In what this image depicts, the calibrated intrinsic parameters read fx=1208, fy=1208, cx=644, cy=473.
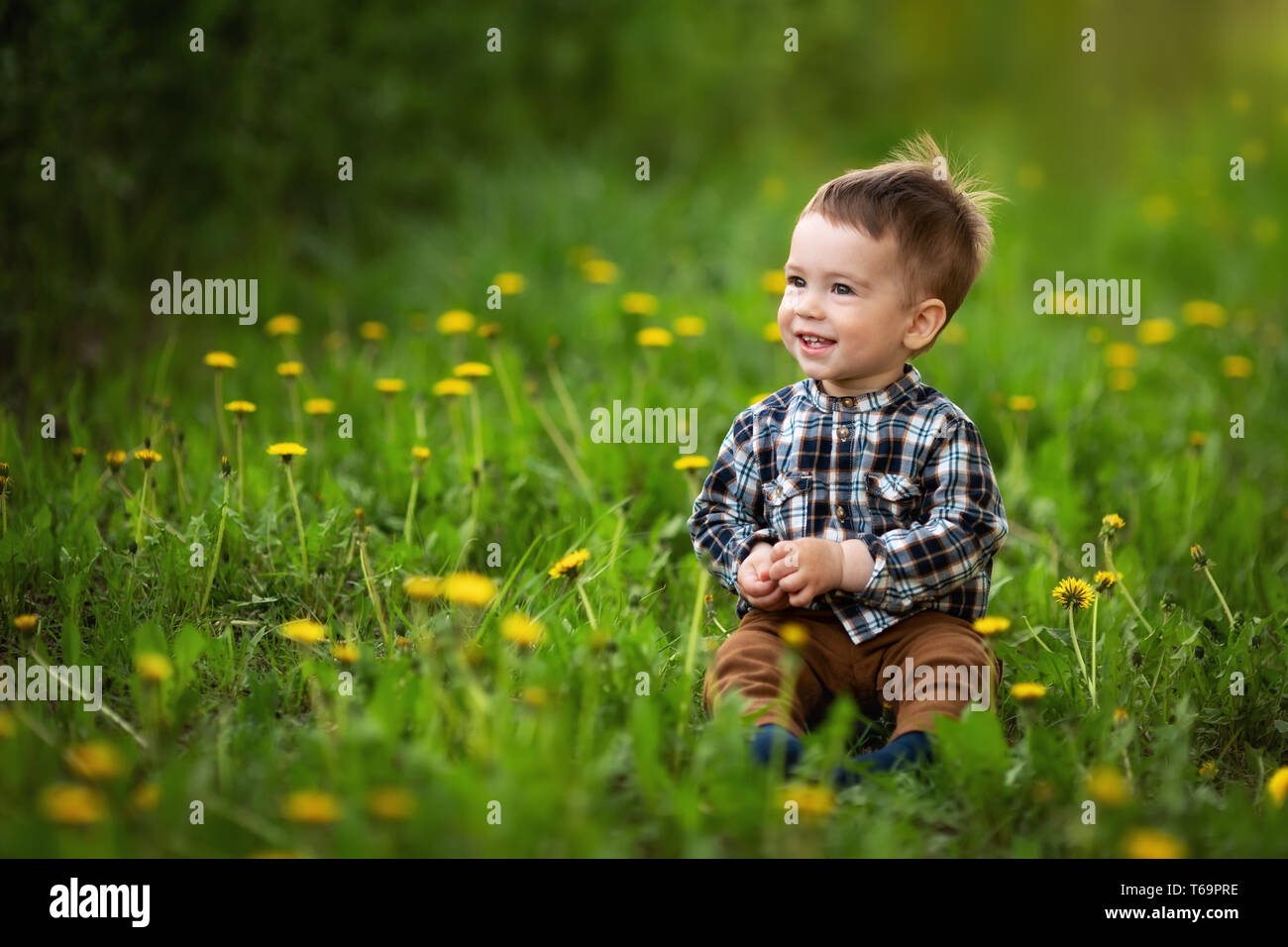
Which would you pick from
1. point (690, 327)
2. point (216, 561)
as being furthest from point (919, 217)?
point (690, 327)

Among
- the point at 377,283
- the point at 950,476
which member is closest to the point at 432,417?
the point at 377,283

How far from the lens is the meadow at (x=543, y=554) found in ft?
5.62

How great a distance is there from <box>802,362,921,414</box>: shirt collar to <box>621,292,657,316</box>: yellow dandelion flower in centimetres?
195

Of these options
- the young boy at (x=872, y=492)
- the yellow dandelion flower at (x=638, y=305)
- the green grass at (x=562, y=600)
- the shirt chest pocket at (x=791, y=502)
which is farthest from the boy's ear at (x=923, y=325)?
the yellow dandelion flower at (x=638, y=305)

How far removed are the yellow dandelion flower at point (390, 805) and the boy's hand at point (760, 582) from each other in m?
0.81

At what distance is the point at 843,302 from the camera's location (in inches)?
85.1

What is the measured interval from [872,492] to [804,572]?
9.6 inches

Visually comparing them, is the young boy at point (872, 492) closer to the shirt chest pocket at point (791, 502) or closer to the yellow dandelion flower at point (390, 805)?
the shirt chest pocket at point (791, 502)

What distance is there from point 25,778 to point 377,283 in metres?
3.46

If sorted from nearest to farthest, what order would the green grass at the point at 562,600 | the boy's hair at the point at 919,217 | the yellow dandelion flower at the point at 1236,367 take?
1. the green grass at the point at 562,600
2. the boy's hair at the point at 919,217
3. the yellow dandelion flower at the point at 1236,367

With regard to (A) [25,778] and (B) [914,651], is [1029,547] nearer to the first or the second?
(B) [914,651]

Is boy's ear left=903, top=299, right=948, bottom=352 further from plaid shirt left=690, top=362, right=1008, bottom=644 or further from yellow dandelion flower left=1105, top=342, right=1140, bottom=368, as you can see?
yellow dandelion flower left=1105, top=342, right=1140, bottom=368

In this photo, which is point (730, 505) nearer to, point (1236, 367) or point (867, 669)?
point (867, 669)

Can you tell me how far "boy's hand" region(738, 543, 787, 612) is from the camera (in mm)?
2121
